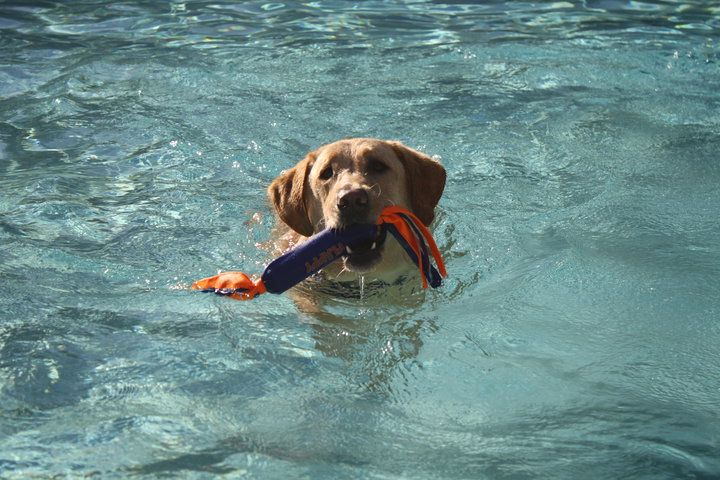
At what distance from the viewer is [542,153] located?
7066 mm

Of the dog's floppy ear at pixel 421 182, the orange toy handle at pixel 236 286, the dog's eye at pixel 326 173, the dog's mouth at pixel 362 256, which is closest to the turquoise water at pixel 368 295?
the orange toy handle at pixel 236 286

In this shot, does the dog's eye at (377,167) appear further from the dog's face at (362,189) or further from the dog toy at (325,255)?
the dog toy at (325,255)

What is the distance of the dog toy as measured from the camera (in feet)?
14.9

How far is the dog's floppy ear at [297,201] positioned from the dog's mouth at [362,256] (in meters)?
0.61

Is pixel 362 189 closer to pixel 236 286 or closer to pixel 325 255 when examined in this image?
pixel 325 255

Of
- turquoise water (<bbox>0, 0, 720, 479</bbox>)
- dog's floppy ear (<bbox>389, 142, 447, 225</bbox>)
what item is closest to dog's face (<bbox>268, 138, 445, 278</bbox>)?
dog's floppy ear (<bbox>389, 142, 447, 225</bbox>)

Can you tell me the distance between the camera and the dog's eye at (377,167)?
199 inches

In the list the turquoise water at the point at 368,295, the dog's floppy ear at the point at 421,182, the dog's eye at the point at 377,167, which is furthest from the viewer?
the dog's floppy ear at the point at 421,182

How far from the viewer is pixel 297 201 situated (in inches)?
207

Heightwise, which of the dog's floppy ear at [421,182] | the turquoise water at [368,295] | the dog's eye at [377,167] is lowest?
the turquoise water at [368,295]

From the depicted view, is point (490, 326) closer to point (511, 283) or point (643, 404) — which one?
point (511, 283)

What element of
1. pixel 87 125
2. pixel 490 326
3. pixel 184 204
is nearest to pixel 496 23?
pixel 87 125

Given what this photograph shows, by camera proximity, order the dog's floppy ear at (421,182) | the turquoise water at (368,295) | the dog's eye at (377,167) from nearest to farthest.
Answer: the turquoise water at (368,295) < the dog's eye at (377,167) < the dog's floppy ear at (421,182)

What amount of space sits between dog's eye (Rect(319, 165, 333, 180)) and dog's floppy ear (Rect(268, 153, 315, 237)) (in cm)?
17
